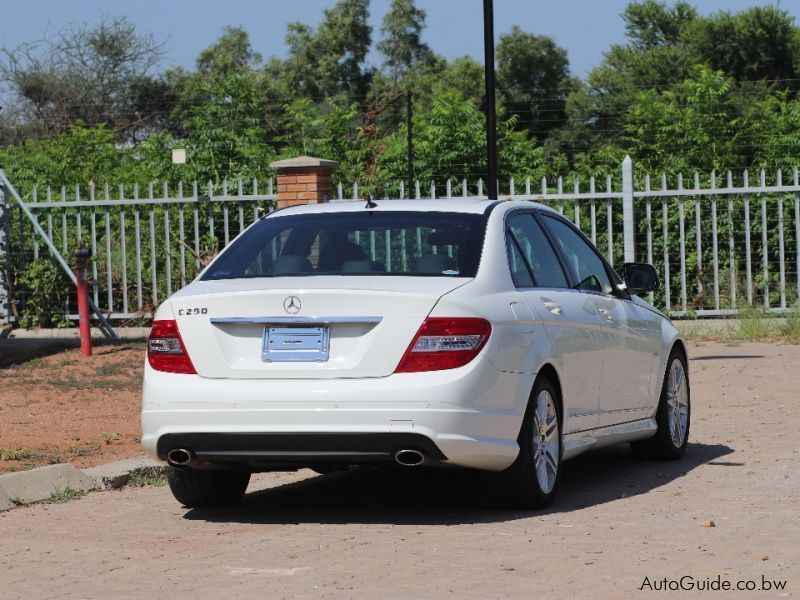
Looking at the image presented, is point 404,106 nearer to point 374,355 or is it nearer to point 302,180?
point 302,180

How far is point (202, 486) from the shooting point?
7586 millimetres

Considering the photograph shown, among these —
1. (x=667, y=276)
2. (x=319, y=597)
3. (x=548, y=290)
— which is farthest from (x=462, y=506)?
(x=667, y=276)

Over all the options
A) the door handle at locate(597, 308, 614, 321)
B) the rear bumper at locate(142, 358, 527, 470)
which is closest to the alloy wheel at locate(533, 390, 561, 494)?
the rear bumper at locate(142, 358, 527, 470)

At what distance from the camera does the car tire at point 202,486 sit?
7570 mm

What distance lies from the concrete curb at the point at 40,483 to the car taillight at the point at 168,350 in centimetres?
Result: 143

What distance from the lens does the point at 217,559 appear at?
6.22 m

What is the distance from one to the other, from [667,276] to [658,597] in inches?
540

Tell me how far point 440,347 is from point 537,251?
5.10ft

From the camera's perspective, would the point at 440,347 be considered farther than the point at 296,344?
No

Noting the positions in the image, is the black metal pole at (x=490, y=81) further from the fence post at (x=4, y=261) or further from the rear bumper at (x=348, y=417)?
the rear bumper at (x=348, y=417)

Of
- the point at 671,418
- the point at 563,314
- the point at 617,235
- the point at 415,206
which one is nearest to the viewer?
the point at 563,314

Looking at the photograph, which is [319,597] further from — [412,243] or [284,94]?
[284,94]

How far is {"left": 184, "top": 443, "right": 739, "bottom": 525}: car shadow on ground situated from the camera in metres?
7.30

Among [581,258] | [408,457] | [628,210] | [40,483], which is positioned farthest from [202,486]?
[628,210]
